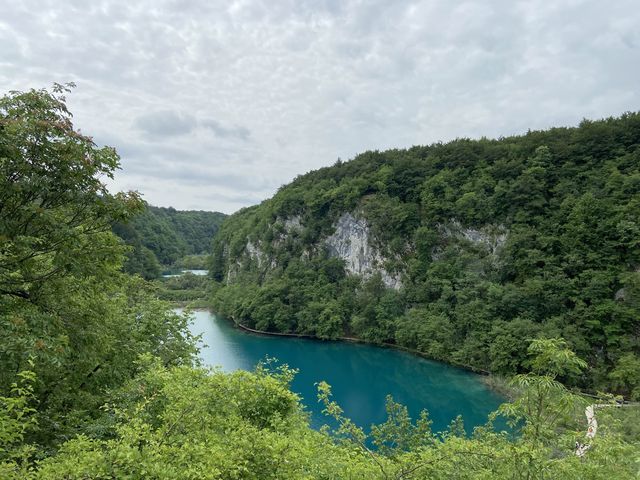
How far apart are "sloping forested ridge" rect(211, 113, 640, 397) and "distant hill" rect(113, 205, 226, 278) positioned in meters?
21.0

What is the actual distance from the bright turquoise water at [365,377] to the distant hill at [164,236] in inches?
873

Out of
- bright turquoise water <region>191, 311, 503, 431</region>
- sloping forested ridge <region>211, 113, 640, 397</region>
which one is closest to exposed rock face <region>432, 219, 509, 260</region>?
sloping forested ridge <region>211, 113, 640, 397</region>

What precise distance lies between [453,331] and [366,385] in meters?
10.2

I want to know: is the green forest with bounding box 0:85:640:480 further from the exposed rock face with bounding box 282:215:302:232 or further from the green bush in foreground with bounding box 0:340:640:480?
the exposed rock face with bounding box 282:215:302:232

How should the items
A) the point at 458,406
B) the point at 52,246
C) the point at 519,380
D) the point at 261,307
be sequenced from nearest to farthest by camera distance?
the point at 519,380
the point at 52,246
the point at 458,406
the point at 261,307

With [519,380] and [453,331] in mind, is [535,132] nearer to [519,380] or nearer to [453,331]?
[453,331]

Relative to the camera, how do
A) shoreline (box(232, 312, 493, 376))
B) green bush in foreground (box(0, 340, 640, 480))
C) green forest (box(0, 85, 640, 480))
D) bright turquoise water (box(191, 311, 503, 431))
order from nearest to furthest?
green bush in foreground (box(0, 340, 640, 480)), green forest (box(0, 85, 640, 480)), bright turquoise water (box(191, 311, 503, 431)), shoreline (box(232, 312, 493, 376))

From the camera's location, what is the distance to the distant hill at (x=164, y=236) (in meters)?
73.5

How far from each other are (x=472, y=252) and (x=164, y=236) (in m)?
90.8

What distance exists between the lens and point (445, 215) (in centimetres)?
4369

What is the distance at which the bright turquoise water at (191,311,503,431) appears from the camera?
2417cm

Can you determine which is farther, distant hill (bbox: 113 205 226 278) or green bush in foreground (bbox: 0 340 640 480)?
distant hill (bbox: 113 205 226 278)

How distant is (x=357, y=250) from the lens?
164ft

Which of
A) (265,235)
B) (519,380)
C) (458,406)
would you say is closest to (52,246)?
(519,380)
